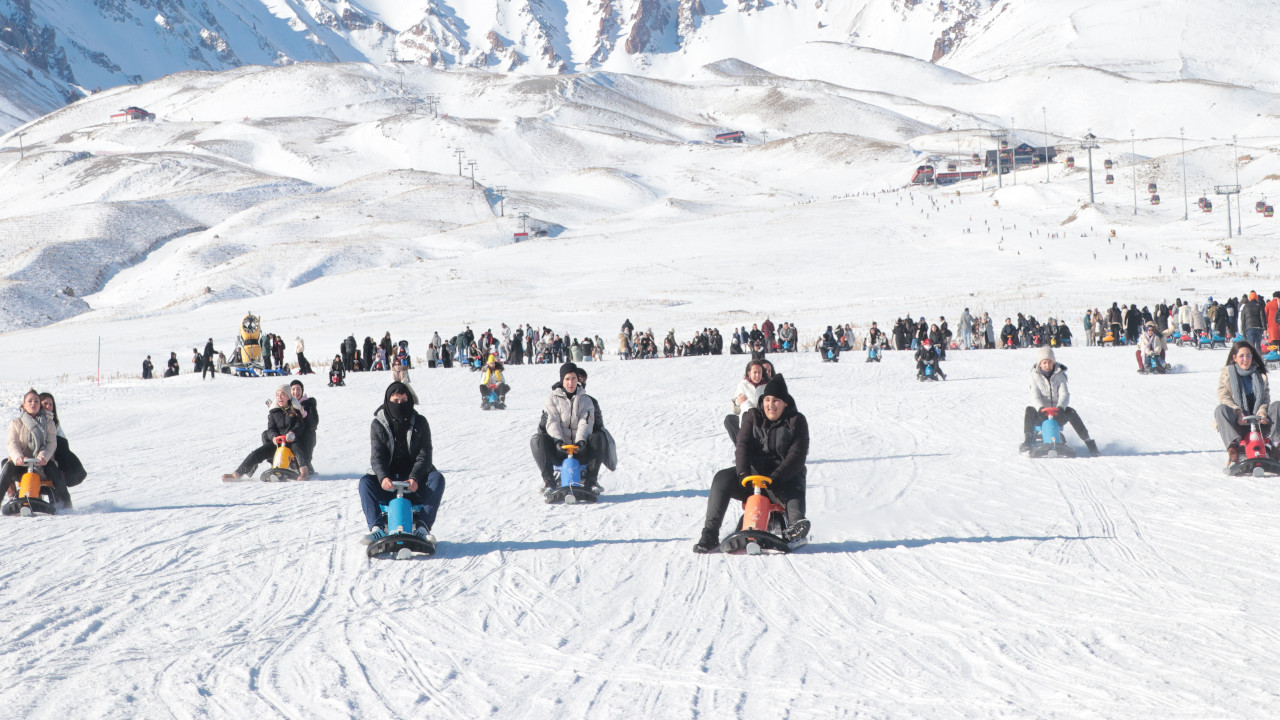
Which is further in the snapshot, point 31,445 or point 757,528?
point 31,445

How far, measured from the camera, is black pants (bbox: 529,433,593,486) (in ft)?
33.0

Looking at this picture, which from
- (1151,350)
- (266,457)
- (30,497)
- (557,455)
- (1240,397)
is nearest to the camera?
(30,497)

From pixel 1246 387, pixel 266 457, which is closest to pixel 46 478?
pixel 266 457

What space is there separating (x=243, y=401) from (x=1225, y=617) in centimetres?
1967

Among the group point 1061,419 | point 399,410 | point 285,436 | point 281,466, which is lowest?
point 281,466

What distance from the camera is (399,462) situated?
7816 millimetres

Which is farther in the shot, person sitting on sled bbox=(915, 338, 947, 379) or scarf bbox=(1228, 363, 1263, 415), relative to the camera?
person sitting on sled bbox=(915, 338, 947, 379)

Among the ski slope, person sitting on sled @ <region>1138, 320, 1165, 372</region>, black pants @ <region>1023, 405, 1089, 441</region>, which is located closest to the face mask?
the ski slope

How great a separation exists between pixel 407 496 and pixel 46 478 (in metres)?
4.08

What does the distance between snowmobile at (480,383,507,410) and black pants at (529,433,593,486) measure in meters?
9.78

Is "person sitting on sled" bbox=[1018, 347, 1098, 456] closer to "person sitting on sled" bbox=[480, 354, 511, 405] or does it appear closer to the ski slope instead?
the ski slope

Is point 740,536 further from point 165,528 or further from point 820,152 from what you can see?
point 820,152

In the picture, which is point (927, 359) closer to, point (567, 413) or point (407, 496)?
point (567, 413)

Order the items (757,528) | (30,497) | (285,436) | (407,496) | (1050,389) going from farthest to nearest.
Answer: (1050,389) → (285,436) → (30,497) → (407,496) → (757,528)
